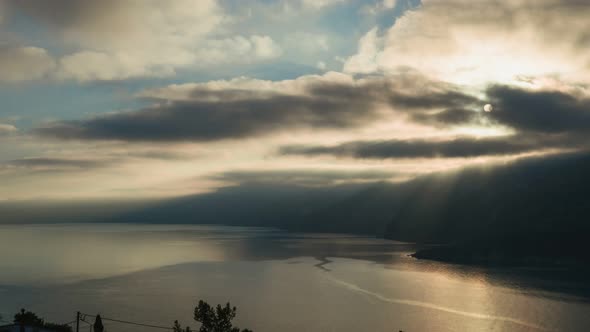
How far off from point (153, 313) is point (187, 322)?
1296 cm

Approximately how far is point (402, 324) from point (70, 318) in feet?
243

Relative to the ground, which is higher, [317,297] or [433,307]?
[317,297]

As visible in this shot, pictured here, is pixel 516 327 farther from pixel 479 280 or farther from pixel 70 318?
pixel 70 318

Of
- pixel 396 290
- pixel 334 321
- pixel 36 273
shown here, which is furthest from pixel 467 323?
pixel 36 273

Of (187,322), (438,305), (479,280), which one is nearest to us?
(187,322)

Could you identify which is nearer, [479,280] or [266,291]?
[266,291]

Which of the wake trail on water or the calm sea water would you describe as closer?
the calm sea water

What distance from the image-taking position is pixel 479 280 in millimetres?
180250

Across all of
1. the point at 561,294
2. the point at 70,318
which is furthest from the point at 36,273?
the point at 561,294

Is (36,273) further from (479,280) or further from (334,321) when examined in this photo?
(479,280)

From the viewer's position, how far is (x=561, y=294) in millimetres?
145750

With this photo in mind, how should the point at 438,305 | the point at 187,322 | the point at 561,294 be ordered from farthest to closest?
the point at 561,294 → the point at 438,305 → the point at 187,322

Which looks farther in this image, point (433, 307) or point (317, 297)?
point (317, 297)

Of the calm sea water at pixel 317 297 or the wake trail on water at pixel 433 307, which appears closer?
the calm sea water at pixel 317 297
